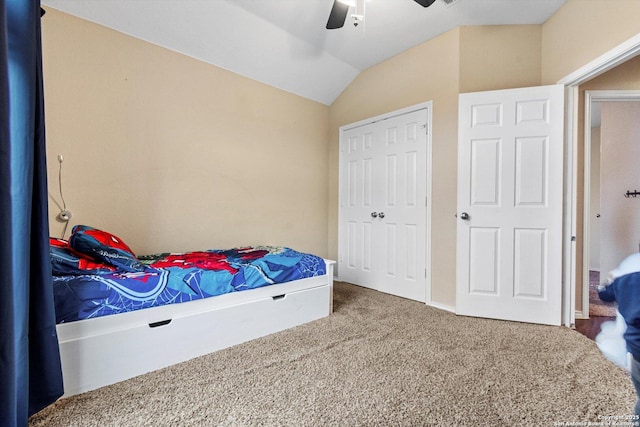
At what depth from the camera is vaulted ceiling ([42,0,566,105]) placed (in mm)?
2264

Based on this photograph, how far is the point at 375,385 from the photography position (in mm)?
1456

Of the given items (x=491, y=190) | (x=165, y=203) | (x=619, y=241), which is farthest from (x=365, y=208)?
(x=619, y=241)

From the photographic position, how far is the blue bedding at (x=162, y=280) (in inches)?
55.8

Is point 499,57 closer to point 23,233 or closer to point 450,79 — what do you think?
point 450,79

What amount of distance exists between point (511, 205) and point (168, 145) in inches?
120

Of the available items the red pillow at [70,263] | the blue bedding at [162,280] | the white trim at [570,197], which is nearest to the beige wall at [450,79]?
the white trim at [570,197]

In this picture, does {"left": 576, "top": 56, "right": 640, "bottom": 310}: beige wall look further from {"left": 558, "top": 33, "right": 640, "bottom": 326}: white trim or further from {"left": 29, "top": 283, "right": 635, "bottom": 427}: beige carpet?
{"left": 29, "top": 283, "right": 635, "bottom": 427}: beige carpet

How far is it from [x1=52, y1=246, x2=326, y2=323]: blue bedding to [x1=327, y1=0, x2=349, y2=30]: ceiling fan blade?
6.00ft

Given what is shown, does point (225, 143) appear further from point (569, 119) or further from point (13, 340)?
point (569, 119)

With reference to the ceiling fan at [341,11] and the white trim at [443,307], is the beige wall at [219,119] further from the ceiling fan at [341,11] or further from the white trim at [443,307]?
the ceiling fan at [341,11]

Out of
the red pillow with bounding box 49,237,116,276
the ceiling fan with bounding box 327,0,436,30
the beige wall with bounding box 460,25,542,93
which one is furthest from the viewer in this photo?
the beige wall with bounding box 460,25,542,93

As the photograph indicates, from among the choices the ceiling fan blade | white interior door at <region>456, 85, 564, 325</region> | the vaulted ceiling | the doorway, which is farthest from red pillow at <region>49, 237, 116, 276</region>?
the doorway

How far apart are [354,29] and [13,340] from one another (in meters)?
3.17

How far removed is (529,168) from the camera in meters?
2.32
